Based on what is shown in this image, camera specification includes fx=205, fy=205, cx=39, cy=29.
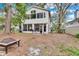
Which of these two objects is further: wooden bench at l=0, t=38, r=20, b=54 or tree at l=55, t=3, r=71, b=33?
tree at l=55, t=3, r=71, b=33

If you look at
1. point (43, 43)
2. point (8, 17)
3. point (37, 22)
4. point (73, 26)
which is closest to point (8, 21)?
point (8, 17)

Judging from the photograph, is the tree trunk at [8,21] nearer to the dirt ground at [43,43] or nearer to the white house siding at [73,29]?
the dirt ground at [43,43]

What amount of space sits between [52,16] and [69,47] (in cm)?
59

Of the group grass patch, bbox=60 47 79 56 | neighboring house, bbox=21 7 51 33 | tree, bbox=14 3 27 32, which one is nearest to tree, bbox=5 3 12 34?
tree, bbox=14 3 27 32

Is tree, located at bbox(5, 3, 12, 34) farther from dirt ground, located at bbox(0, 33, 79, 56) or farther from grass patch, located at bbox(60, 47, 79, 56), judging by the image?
grass patch, located at bbox(60, 47, 79, 56)

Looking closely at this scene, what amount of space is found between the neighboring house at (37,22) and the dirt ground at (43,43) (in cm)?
9

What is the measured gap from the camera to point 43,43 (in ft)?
11.1

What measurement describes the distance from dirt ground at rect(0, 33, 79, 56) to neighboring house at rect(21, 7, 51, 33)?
9 centimetres

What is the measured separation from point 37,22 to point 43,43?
37cm

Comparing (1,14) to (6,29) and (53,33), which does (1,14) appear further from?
(53,33)

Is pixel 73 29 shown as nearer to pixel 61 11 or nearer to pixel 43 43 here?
pixel 61 11

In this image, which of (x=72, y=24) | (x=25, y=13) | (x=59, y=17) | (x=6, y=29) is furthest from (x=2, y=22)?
(x=72, y=24)

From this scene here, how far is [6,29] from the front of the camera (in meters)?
3.42

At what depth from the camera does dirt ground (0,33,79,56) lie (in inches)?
131
